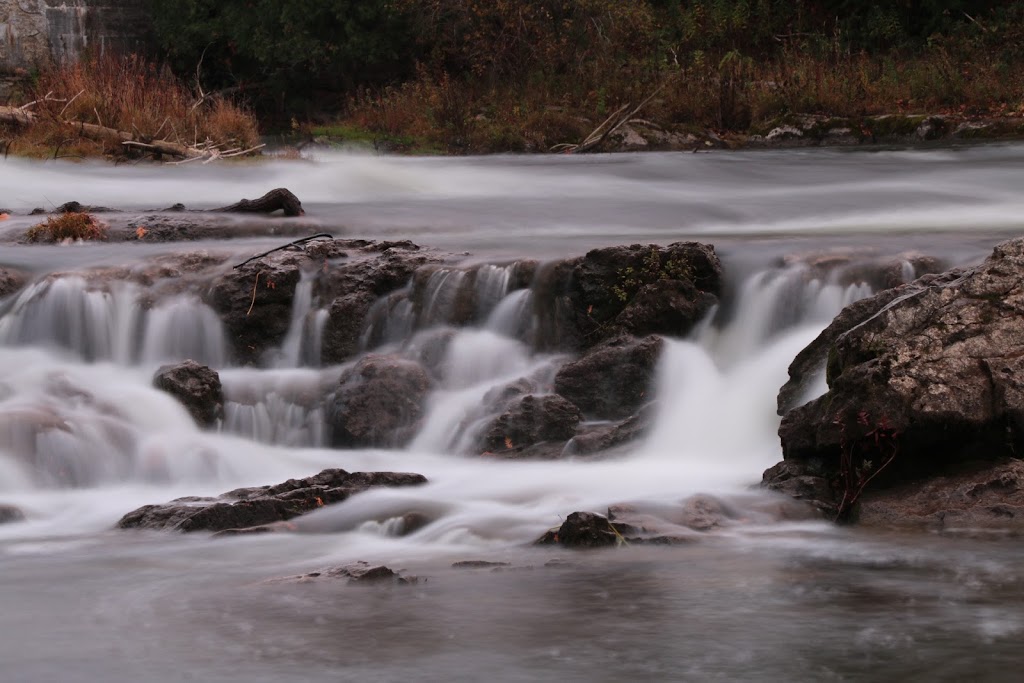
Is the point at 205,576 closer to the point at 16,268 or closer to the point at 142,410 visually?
the point at 142,410

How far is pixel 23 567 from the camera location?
636cm

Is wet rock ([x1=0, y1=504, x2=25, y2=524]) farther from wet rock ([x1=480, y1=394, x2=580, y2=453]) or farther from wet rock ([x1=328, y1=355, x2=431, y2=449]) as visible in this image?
A: wet rock ([x1=480, y1=394, x2=580, y2=453])

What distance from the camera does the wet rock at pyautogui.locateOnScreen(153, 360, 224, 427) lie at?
356 inches

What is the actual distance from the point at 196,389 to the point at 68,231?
432 cm

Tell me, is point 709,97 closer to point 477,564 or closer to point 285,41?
point 285,41

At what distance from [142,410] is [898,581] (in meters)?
5.23

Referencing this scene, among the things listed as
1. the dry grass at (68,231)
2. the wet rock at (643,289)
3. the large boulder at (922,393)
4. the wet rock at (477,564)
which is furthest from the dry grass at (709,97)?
the wet rock at (477,564)

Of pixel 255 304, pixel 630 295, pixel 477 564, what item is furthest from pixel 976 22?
pixel 477 564

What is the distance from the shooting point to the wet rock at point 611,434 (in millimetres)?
8391

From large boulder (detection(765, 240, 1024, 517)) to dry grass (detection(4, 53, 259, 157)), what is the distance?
13593 mm

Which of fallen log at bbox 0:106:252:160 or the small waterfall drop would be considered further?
fallen log at bbox 0:106:252:160

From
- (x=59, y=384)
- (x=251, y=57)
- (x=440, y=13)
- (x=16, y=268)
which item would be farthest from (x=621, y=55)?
(x=59, y=384)

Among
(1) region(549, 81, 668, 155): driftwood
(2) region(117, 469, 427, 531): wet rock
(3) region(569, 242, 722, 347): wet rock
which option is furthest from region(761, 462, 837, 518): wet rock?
(1) region(549, 81, 668, 155): driftwood

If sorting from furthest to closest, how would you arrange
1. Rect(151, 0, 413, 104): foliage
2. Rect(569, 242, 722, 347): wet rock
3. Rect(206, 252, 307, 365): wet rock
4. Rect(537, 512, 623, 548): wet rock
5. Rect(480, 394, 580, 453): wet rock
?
Rect(151, 0, 413, 104): foliage < Rect(206, 252, 307, 365): wet rock < Rect(569, 242, 722, 347): wet rock < Rect(480, 394, 580, 453): wet rock < Rect(537, 512, 623, 548): wet rock
